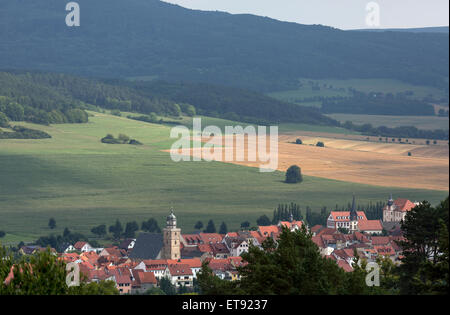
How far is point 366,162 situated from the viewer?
17050cm

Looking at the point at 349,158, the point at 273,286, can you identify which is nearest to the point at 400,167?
the point at 349,158

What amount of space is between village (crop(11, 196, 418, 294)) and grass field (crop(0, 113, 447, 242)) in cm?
1055

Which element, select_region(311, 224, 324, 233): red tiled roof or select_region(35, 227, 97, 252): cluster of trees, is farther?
select_region(311, 224, 324, 233): red tiled roof

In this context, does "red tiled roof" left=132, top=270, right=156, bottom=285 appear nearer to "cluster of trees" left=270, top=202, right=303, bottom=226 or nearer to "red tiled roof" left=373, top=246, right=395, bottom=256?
"red tiled roof" left=373, top=246, right=395, bottom=256

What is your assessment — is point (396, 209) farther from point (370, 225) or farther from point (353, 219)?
point (353, 219)

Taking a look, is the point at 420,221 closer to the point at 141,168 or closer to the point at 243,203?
the point at 243,203

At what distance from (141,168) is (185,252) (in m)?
64.2

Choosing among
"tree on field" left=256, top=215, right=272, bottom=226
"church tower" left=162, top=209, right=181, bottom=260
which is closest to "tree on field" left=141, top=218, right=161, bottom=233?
"church tower" left=162, top=209, right=181, bottom=260

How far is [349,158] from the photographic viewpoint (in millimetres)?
179375

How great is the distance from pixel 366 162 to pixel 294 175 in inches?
707

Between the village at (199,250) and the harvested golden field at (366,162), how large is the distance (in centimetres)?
654

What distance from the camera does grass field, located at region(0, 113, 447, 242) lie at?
15632cm

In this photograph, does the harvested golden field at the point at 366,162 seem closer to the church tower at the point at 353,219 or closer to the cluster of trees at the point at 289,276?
the church tower at the point at 353,219
